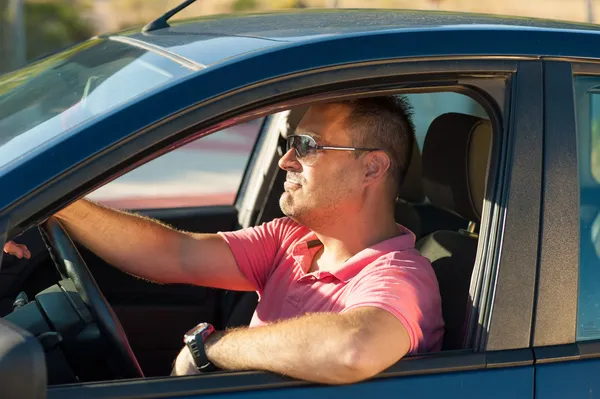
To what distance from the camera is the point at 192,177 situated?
10.0 m

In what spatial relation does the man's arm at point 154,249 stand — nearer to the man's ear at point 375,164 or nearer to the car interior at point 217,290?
the car interior at point 217,290

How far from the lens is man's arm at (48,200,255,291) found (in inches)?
96.6

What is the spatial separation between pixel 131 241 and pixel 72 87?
60 cm

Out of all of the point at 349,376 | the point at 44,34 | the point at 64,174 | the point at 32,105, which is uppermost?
the point at 44,34

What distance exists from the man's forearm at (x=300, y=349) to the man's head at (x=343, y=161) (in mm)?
475

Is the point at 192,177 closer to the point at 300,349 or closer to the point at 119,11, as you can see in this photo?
the point at 300,349

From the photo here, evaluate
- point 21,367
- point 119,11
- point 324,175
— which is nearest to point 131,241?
point 324,175

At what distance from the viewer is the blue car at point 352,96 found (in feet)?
5.26

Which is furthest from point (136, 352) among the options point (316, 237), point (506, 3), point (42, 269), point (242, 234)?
point (506, 3)

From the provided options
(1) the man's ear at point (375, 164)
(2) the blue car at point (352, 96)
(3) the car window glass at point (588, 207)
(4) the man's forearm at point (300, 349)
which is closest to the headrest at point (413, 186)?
(1) the man's ear at point (375, 164)

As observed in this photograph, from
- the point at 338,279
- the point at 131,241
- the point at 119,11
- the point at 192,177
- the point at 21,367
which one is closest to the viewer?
the point at 21,367

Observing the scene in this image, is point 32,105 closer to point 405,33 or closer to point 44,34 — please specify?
point 405,33

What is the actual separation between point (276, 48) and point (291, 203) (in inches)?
26.4

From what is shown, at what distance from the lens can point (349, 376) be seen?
5.71ft
